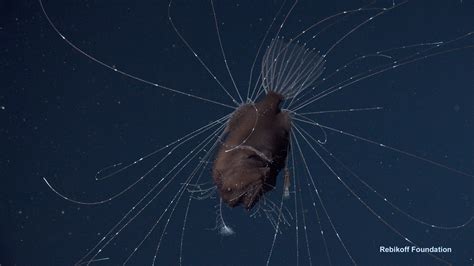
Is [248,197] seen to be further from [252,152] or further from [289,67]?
[289,67]

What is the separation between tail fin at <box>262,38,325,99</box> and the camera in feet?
5.77

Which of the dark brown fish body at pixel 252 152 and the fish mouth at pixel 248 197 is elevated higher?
the dark brown fish body at pixel 252 152

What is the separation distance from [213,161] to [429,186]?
0.70 meters

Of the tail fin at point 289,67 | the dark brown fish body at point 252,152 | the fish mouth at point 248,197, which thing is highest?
the tail fin at point 289,67

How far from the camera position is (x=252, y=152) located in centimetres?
163

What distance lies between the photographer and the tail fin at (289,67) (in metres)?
1.76

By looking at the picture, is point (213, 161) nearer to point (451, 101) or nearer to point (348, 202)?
point (348, 202)

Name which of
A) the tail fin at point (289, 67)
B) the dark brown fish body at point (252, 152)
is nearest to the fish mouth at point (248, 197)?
the dark brown fish body at point (252, 152)

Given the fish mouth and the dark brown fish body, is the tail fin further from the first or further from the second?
the fish mouth

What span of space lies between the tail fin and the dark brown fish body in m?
0.05

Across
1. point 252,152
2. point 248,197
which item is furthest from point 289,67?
point 248,197

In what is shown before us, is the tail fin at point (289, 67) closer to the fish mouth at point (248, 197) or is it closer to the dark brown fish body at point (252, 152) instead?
the dark brown fish body at point (252, 152)

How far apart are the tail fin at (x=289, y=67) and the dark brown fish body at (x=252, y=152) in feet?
0.16

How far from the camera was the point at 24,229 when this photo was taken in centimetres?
209
